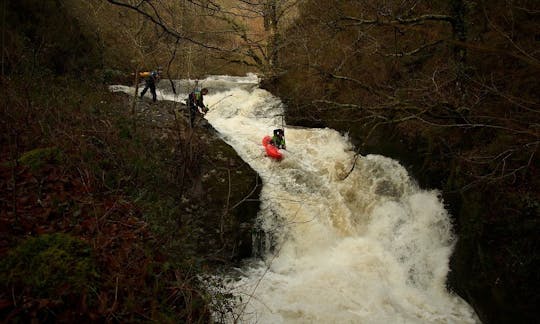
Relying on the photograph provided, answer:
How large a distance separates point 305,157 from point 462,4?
5103mm

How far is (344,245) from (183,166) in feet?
12.9

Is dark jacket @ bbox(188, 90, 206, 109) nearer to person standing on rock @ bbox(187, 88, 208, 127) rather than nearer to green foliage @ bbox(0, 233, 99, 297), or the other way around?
person standing on rock @ bbox(187, 88, 208, 127)

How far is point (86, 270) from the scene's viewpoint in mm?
3031

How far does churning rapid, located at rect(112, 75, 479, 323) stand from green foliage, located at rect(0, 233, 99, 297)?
2.35 meters

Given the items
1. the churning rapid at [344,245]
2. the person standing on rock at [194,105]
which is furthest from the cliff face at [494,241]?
the person standing on rock at [194,105]

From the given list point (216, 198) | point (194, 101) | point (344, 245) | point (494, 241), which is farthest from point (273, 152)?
point (494, 241)

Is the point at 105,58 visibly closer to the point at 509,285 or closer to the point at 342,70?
the point at 342,70

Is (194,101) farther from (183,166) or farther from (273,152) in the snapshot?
(273,152)

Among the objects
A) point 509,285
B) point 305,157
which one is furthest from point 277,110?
point 509,285

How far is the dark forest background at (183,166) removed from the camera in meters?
3.00

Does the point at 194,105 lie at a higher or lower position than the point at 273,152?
higher

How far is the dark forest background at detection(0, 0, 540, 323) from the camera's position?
3.00 metres

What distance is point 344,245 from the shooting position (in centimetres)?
717

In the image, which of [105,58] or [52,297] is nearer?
[52,297]
